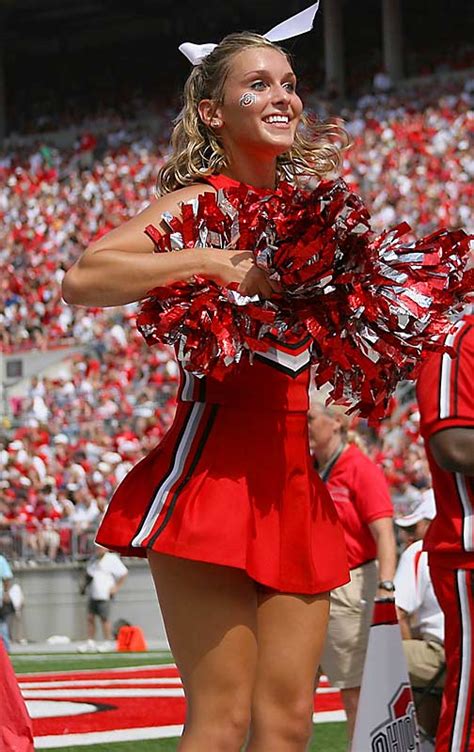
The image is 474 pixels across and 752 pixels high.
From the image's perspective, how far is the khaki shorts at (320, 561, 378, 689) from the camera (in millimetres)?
5418

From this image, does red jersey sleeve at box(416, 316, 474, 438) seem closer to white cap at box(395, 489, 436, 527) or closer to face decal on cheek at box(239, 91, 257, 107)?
face decal on cheek at box(239, 91, 257, 107)

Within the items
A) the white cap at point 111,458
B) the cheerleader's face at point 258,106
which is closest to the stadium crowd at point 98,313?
the white cap at point 111,458

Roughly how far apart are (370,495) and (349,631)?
508 millimetres

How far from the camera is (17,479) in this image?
58.2ft

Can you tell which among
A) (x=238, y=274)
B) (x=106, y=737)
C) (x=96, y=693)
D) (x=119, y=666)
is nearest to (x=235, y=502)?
(x=238, y=274)

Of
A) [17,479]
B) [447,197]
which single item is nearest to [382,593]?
[17,479]

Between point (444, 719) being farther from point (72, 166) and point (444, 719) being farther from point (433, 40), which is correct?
point (433, 40)

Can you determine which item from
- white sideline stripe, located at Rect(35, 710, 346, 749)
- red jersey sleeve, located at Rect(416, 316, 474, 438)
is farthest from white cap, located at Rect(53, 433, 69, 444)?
red jersey sleeve, located at Rect(416, 316, 474, 438)

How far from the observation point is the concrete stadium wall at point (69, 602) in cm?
1443

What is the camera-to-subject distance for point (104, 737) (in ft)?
19.6

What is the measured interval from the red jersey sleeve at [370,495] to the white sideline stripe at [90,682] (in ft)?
9.90

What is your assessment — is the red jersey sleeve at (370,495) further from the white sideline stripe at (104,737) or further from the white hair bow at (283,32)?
the white hair bow at (283,32)

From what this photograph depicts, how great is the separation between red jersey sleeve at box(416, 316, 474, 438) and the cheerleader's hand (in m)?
0.82

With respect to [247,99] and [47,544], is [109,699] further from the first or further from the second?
[47,544]
